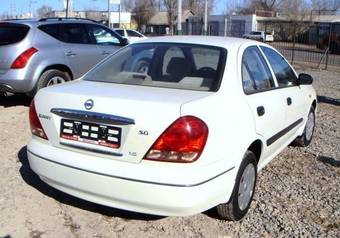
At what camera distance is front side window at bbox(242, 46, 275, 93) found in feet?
14.5

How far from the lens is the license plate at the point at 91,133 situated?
3615mm

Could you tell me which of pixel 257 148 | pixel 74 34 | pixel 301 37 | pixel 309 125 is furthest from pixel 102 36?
pixel 301 37

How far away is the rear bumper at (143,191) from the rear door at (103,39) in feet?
20.9

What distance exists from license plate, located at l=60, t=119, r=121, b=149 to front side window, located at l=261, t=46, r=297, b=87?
2308 millimetres

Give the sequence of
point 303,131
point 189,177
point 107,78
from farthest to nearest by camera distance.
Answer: point 303,131, point 107,78, point 189,177

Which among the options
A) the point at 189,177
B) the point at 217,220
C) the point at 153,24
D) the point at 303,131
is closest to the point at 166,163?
the point at 189,177

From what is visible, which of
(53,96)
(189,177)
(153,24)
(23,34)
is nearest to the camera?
(189,177)

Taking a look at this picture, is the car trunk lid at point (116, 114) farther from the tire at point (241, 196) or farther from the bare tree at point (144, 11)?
the bare tree at point (144, 11)

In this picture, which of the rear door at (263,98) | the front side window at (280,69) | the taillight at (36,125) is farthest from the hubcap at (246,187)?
the taillight at (36,125)

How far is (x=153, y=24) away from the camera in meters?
88.9

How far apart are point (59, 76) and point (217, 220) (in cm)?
567

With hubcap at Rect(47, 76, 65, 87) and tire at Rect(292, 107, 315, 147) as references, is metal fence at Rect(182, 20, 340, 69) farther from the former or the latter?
tire at Rect(292, 107, 315, 147)

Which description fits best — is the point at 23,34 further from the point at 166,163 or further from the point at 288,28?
the point at 288,28

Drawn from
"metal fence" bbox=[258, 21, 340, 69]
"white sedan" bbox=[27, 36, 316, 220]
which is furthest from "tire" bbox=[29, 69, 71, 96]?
"metal fence" bbox=[258, 21, 340, 69]
